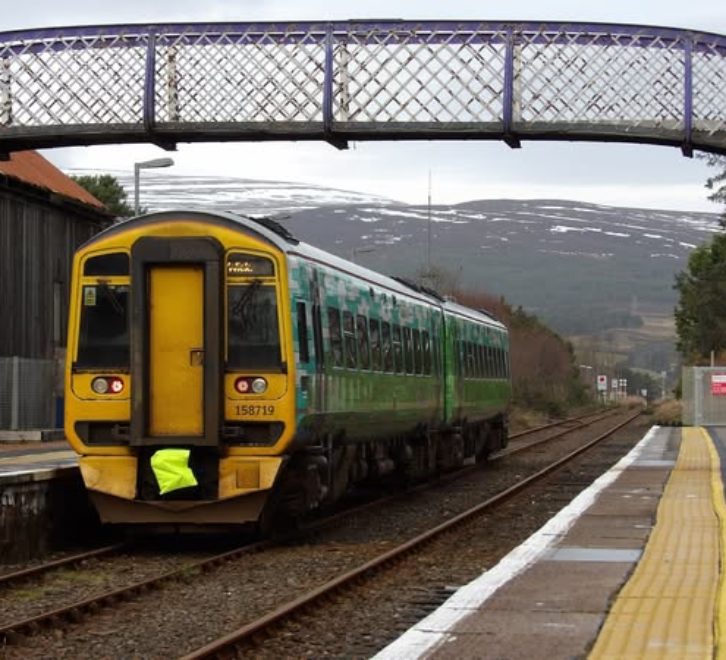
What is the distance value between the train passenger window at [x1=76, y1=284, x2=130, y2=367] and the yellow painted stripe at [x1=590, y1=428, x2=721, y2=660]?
5.27 m

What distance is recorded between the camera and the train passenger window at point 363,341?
17.7 m

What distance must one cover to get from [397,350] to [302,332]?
5705 mm

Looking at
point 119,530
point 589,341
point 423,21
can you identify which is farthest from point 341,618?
point 589,341

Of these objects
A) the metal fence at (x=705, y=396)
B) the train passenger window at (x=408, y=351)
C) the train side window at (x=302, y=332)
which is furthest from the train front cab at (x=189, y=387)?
the metal fence at (x=705, y=396)

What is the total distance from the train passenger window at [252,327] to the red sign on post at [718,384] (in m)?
35.0

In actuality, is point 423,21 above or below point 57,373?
above

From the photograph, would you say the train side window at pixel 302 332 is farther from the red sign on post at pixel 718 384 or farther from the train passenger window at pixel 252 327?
the red sign on post at pixel 718 384

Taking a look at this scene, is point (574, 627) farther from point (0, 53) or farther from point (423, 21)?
point (0, 53)

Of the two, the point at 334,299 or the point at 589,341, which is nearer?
the point at 334,299

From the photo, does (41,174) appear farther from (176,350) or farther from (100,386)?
(176,350)

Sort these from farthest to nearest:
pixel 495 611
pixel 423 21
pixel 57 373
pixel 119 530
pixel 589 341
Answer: pixel 589 341
pixel 57 373
pixel 423 21
pixel 119 530
pixel 495 611

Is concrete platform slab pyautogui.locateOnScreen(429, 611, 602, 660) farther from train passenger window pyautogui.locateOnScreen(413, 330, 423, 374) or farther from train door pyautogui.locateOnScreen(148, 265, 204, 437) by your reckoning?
train passenger window pyautogui.locateOnScreen(413, 330, 423, 374)

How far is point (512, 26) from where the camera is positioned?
66.0ft

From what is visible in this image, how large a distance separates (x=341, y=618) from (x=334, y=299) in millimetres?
6332
